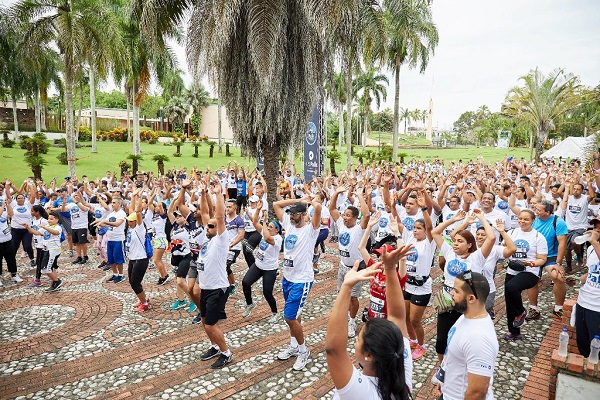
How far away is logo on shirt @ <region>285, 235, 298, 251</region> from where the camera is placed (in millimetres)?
5516

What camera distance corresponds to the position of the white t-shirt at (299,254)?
17.7 feet

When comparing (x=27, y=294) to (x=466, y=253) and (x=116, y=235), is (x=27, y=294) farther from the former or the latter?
(x=466, y=253)

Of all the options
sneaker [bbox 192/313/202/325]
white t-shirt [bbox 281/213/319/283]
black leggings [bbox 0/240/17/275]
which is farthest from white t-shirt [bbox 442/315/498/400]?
black leggings [bbox 0/240/17/275]

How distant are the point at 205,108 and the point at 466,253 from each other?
66.9 meters

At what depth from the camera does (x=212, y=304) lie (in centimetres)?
517

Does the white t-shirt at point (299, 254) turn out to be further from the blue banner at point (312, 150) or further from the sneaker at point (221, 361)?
the blue banner at point (312, 150)

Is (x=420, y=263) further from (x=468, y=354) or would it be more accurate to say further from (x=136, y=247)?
(x=136, y=247)

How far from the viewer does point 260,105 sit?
37.2 feet

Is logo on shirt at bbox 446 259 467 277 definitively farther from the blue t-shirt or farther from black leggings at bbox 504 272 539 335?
the blue t-shirt

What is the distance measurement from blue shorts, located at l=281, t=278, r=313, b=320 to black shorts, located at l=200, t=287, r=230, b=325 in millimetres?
876

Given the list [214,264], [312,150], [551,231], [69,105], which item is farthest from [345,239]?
[69,105]

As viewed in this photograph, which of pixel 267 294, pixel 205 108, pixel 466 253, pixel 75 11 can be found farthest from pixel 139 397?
pixel 205 108

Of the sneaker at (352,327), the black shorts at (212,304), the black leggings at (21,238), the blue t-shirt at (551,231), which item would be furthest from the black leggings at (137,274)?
the blue t-shirt at (551,231)

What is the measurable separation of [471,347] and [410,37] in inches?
1074
